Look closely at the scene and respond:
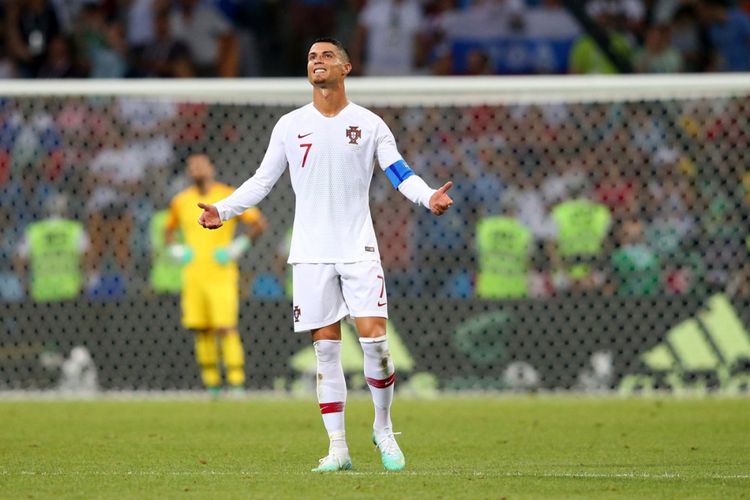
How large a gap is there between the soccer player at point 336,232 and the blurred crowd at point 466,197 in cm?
680

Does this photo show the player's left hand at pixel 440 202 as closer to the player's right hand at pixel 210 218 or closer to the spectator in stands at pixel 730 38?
the player's right hand at pixel 210 218

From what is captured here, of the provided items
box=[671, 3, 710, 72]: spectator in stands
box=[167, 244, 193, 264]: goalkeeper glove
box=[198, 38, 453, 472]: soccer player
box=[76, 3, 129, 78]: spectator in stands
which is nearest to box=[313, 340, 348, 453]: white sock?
box=[198, 38, 453, 472]: soccer player

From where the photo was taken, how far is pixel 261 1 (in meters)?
19.4

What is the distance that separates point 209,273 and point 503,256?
3017 mm

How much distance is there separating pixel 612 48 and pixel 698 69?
1.68 m

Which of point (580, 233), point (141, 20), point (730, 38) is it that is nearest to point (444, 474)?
point (580, 233)

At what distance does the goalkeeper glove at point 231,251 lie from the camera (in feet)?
45.8

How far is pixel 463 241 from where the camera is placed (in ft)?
49.6

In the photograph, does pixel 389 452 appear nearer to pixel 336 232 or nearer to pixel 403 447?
pixel 336 232

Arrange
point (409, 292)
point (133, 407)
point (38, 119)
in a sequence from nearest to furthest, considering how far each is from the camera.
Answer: point (133, 407) → point (409, 292) → point (38, 119)

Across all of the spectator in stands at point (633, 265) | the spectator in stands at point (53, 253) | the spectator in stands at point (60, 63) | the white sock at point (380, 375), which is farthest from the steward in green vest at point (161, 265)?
the white sock at point (380, 375)

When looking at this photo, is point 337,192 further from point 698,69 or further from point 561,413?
point 698,69

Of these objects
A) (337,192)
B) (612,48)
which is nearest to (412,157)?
(612,48)

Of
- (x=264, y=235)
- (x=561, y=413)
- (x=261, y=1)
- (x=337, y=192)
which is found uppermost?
(x=261, y=1)
